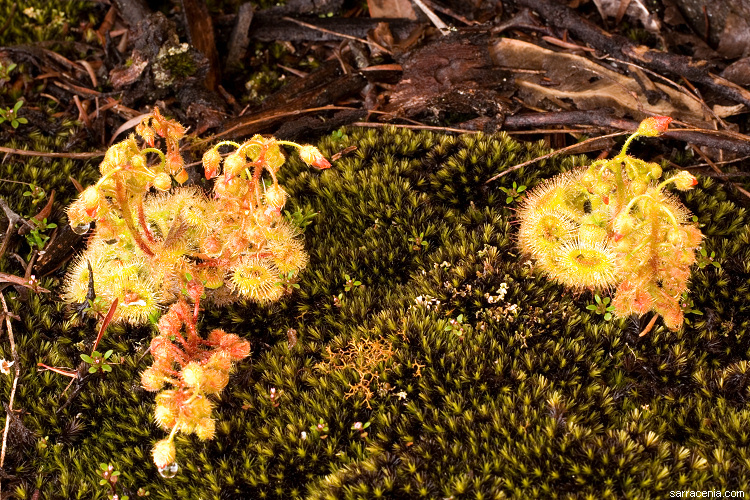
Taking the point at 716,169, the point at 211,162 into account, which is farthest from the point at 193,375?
the point at 716,169

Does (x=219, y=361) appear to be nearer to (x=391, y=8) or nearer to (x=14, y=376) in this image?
(x=14, y=376)

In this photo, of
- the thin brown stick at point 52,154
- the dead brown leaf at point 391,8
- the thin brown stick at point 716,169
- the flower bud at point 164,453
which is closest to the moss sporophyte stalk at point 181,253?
the flower bud at point 164,453

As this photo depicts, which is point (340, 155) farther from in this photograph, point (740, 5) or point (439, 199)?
point (740, 5)

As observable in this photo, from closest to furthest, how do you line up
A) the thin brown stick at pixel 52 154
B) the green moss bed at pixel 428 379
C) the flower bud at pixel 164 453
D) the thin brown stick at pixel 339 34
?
the flower bud at pixel 164 453 → the green moss bed at pixel 428 379 → the thin brown stick at pixel 52 154 → the thin brown stick at pixel 339 34

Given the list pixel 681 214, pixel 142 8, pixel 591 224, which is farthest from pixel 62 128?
pixel 681 214

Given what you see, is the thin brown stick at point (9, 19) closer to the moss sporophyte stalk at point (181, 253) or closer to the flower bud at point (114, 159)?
the moss sporophyte stalk at point (181, 253)

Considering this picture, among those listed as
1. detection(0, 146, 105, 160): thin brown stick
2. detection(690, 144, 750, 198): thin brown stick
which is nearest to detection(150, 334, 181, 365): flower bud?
detection(0, 146, 105, 160): thin brown stick
